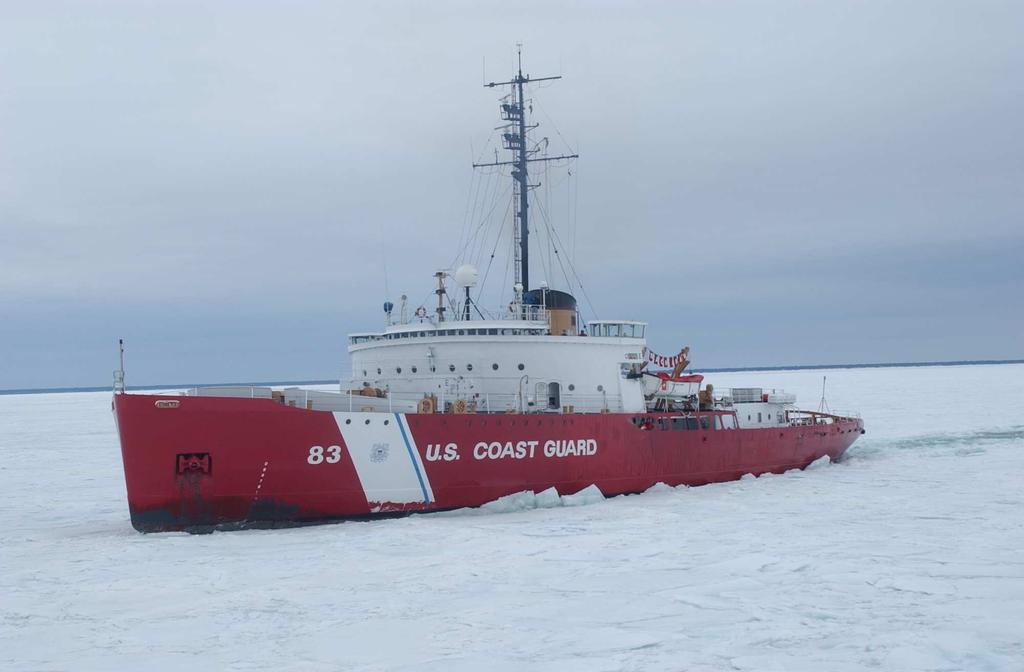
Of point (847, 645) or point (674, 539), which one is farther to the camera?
point (674, 539)

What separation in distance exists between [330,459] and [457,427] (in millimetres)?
2595

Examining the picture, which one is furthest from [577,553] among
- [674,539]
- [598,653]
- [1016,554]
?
[1016,554]

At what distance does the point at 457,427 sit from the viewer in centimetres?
1700

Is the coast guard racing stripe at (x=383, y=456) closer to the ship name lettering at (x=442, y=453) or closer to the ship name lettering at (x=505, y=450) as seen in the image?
the ship name lettering at (x=442, y=453)

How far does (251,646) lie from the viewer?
9414 millimetres

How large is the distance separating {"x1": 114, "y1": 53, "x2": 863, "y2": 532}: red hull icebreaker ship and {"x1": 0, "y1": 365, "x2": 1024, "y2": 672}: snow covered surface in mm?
636

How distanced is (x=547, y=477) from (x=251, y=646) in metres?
9.83

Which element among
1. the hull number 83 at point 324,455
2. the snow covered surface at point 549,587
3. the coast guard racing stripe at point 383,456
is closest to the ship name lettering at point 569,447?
the snow covered surface at point 549,587

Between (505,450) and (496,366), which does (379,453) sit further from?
(496,366)

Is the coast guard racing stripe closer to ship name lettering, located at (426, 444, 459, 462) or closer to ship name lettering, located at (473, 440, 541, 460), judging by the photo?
ship name lettering, located at (426, 444, 459, 462)

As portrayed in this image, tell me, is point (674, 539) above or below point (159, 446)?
below

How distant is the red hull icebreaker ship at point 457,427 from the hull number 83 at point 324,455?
22mm

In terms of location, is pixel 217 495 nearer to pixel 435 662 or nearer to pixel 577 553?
pixel 577 553

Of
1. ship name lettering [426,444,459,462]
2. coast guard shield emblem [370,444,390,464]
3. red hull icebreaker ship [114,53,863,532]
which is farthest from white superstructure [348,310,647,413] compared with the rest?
coast guard shield emblem [370,444,390,464]
